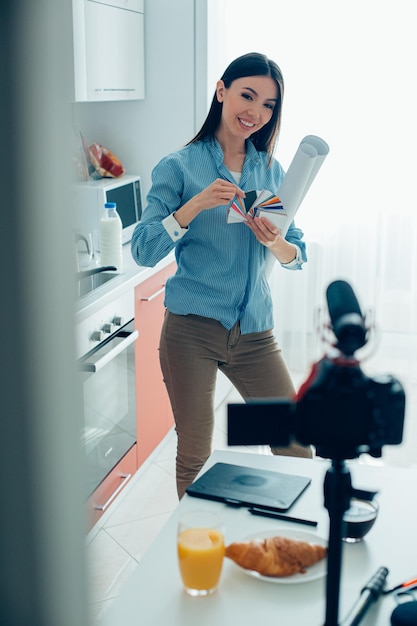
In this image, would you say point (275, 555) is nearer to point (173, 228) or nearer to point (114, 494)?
point (173, 228)

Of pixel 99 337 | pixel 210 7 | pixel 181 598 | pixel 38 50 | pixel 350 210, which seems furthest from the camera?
pixel 350 210

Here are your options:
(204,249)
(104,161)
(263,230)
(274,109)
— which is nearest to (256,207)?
(263,230)

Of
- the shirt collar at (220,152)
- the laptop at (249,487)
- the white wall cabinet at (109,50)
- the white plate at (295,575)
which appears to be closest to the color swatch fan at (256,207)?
the shirt collar at (220,152)

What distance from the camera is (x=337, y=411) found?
1.68 ft

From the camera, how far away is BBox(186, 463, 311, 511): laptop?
125 cm

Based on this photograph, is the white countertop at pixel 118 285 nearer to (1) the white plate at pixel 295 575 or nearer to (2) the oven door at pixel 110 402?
(2) the oven door at pixel 110 402

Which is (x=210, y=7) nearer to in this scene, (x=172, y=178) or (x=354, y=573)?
(x=172, y=178)

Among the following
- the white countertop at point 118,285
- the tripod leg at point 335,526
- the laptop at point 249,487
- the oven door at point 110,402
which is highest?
the tripod leg at point 335,526

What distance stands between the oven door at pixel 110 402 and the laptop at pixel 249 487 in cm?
94

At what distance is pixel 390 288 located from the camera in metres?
3.85

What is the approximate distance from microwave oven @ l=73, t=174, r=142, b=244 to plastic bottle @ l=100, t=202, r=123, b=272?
0.08 metres

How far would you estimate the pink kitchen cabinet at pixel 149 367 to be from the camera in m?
2.69

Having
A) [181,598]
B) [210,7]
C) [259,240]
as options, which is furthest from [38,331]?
[210,7]

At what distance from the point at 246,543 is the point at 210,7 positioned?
255 centimetres
